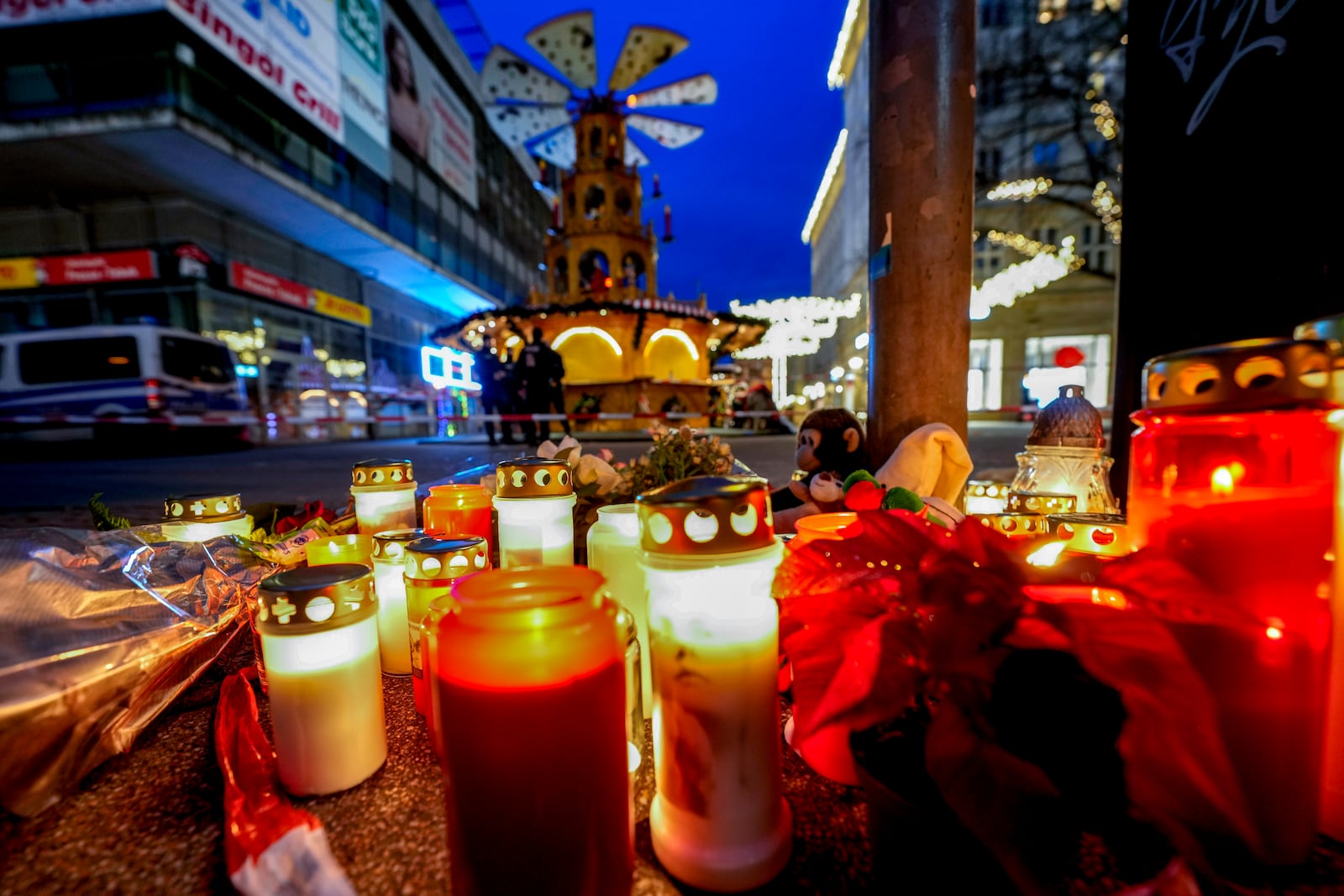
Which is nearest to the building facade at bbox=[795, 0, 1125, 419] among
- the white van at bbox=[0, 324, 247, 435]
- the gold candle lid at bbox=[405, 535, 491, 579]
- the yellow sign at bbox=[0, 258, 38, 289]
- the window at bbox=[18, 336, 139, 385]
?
the gold candle lid at bbox=[405, 535, 491, 579]

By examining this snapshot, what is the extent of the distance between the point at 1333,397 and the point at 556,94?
1478 centimetres

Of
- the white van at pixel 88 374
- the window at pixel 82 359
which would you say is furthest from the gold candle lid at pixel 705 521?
the window at pixel 82 359

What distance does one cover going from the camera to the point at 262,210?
1264 centimetres

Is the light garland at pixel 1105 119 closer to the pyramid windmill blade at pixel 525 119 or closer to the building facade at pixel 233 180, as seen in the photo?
the pyramid windmill blade at pixel 525 119

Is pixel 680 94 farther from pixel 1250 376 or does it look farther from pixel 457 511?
pixel 1250 376

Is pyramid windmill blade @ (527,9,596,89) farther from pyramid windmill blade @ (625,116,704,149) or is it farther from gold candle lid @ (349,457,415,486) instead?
gold candle lid @ (349,457,415,486)

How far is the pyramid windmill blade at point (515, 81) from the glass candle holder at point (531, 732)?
14.4 metres

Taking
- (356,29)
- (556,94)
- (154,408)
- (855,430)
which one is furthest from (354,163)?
(855,430)

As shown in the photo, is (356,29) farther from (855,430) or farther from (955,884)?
(955,884)

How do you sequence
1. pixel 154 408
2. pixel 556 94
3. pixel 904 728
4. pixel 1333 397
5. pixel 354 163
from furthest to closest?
1. pixel 354 163
2. pixel 556 94
3. pixel 154 408
4. pixel 904 728
5. pixel 1333 397

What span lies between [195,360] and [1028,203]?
64.2 feet

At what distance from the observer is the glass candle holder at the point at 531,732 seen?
1.89ft

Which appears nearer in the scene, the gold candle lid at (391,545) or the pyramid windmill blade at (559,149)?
the gold candle lid at (391,545)

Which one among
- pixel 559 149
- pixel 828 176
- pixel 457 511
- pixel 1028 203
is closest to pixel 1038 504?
pixel 457 511
